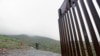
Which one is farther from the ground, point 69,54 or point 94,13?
point 94,13

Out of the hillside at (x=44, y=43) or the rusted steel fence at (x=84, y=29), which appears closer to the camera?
the rusted steel fence at (x=84, y=29)

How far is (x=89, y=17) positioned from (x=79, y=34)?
327 millimetres

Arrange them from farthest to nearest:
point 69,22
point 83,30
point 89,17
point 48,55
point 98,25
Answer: point 48,55, point 69,22, point 83,30, point 89,17, point 98,25

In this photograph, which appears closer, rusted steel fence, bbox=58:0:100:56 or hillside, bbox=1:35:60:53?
rusted steel fence, bbox=58:0:100:56

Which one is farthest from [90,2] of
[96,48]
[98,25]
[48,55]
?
[48,55]

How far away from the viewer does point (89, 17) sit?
1841 millimetres

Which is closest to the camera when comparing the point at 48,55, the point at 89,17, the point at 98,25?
the point at 98,25

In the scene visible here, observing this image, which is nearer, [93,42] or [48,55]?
[93,42]

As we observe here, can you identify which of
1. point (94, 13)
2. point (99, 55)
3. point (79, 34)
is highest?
point (94, 13)

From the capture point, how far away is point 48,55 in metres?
8.73

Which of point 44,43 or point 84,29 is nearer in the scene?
point 84,29

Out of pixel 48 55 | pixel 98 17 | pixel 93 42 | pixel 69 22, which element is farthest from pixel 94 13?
pixel 48 55

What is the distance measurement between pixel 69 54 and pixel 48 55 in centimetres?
610

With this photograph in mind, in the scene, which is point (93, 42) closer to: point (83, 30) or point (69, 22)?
point (83, 30)
